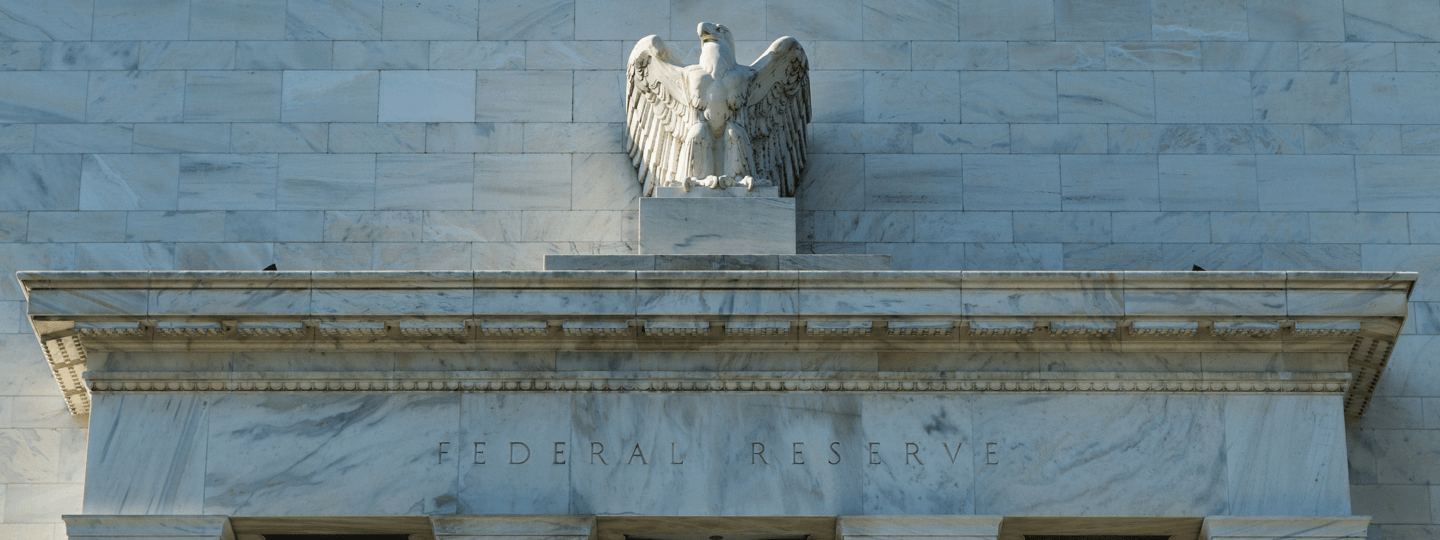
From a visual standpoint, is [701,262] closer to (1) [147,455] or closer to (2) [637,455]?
(2) [637,455]

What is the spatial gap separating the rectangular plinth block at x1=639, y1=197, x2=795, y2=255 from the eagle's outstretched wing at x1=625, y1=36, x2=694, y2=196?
80cm

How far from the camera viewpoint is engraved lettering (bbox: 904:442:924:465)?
53.1 ft

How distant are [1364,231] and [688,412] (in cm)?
785

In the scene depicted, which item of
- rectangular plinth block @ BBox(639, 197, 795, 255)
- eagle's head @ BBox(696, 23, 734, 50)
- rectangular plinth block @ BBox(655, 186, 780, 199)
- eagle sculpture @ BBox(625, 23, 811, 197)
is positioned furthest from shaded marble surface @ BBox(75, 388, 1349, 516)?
eagle's head @ BBox(696, 23, 734, 50)

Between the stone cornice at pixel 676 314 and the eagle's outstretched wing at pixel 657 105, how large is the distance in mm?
2621

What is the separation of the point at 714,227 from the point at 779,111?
178 cm

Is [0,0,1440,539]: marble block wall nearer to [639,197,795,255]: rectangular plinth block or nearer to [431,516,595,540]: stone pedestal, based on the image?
[639,197,795,255]: rectangular plinth block

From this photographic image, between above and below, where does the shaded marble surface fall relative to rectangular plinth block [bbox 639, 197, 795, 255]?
below

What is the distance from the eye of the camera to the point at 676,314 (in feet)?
53.0

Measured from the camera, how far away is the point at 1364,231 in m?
19.5

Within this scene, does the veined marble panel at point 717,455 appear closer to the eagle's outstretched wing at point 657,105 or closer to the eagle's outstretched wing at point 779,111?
the eagle's outstretched wing at point 779,111

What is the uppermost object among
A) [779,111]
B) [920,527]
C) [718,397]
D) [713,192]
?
[779,111]

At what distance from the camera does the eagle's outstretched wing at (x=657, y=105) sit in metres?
18.4

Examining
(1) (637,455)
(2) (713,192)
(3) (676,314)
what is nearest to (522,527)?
(1) (637,455)
